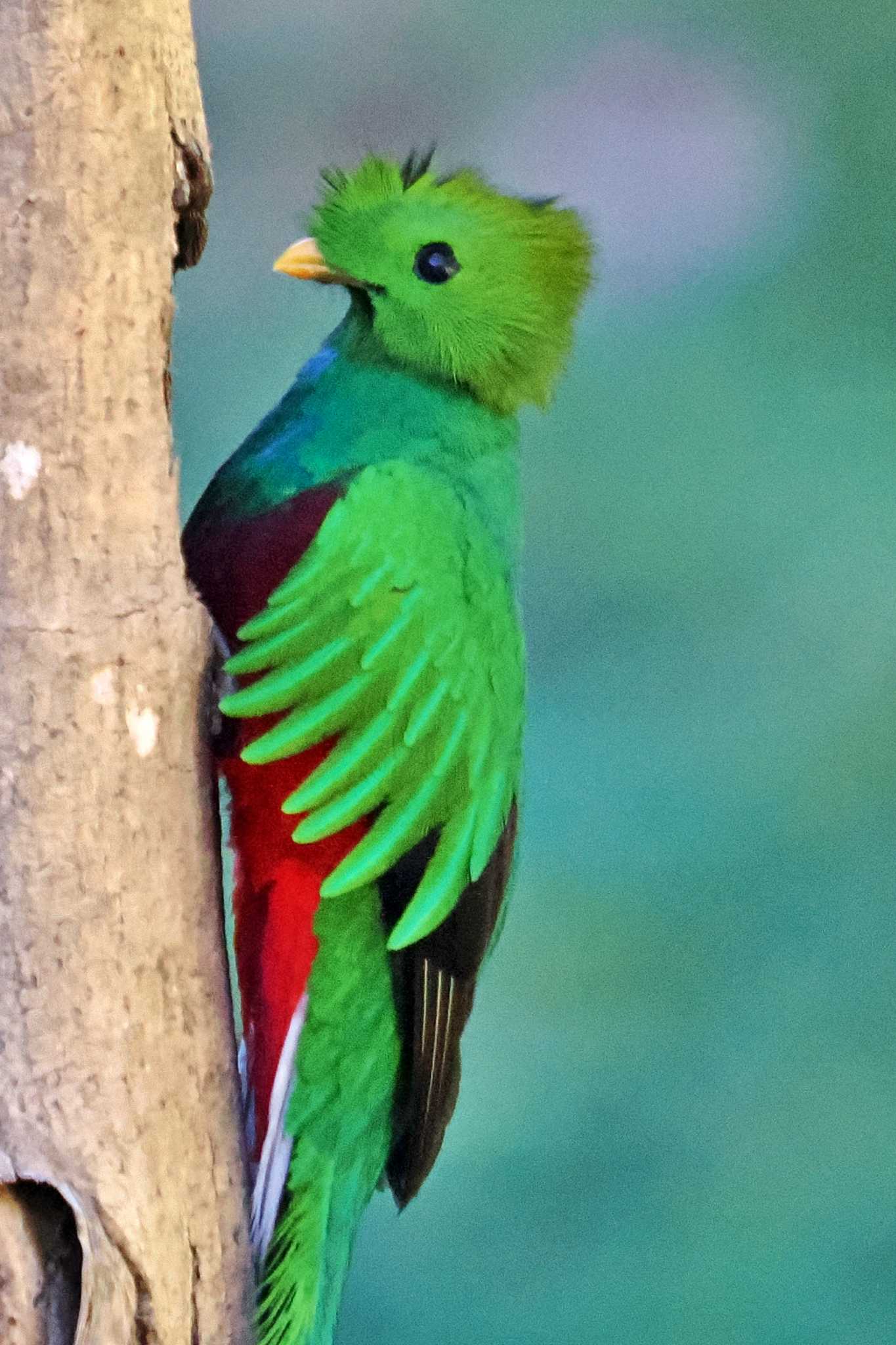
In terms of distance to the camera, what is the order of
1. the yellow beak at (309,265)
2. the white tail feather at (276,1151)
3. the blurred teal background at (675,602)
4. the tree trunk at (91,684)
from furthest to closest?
the blurred teal background at (675,602), the yellow beak at (309,265), the white tail feather at (276,1151), the tree trunk at (91,684)

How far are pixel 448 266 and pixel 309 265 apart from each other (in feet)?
0.31

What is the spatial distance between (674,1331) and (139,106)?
1.32 meters

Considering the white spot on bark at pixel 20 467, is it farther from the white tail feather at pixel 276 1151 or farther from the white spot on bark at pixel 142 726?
the white tail feather at pixel 276 1151

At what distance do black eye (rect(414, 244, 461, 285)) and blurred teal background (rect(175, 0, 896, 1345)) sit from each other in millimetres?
648

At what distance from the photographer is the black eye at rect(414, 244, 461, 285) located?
3.34ft

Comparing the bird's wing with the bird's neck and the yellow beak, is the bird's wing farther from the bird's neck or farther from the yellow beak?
the yellow beak

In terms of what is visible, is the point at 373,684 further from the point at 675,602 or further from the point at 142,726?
the point at 675,602

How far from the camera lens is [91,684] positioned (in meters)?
0.84

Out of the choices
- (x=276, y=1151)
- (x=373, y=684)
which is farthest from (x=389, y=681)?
(x=276, y=1151)

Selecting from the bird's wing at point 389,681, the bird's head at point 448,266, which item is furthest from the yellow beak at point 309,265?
the bird's wing at point 389,681

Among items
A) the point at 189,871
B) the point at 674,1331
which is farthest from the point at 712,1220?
the point at 189,871

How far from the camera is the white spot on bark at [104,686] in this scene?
843mm

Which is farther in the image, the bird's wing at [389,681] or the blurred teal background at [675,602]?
the blurred teal background at [675,602]

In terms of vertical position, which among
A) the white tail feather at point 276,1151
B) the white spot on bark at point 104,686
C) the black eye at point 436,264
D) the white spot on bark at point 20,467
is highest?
the black eye at point 436,264
